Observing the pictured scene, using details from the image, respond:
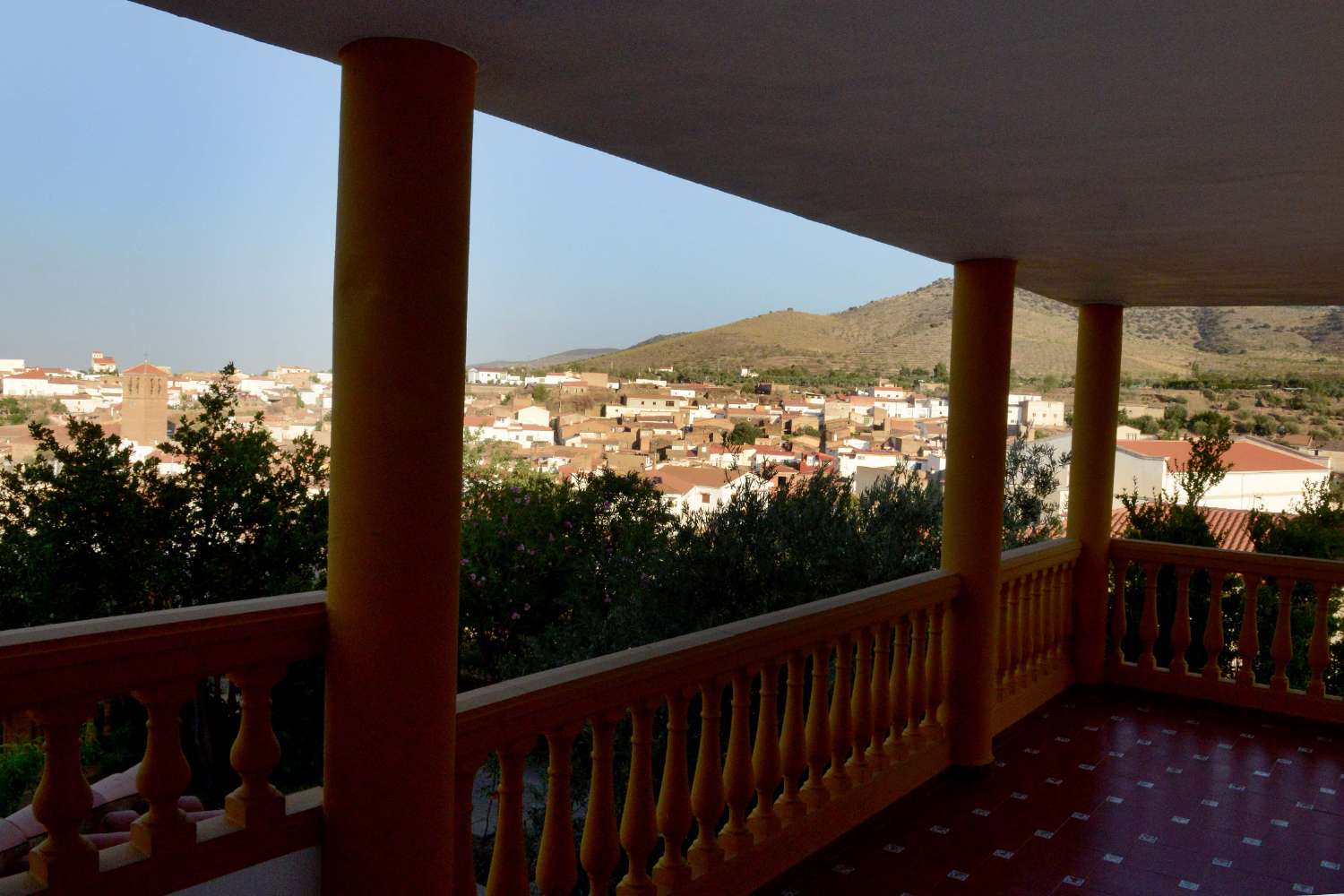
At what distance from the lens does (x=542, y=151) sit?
944 inches

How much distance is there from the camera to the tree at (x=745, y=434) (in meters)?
9.24

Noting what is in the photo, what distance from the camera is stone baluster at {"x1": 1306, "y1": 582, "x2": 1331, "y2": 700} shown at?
17.1 ft

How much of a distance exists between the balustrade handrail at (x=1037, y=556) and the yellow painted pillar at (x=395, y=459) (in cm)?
336

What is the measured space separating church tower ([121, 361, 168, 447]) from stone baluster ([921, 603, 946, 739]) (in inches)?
322

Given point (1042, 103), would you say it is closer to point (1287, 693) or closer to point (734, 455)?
point (1287, 693)

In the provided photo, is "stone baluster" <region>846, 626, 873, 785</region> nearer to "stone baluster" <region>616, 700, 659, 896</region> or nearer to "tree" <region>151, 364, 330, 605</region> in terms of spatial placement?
"stone baluster" <region>616, 700, 659, 896</region>

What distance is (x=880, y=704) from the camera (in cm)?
397

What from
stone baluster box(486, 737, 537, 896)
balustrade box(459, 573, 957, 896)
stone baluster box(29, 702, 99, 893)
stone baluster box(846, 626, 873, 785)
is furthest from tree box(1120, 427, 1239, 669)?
stone baluster box(29, 702, 99, 893)

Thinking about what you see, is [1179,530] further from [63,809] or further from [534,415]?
[534,415]

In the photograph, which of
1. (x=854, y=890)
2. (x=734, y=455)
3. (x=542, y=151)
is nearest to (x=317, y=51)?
(x=854, y=890)

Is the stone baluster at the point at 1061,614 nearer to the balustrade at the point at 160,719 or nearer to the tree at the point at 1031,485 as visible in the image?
the tree at the point at 1031,485

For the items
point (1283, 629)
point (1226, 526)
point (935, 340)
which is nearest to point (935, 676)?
point (1283, 629)

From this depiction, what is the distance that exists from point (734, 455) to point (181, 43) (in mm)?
10299

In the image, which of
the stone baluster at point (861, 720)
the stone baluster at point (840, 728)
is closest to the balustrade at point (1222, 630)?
the stone baluster at point (861, 720)
